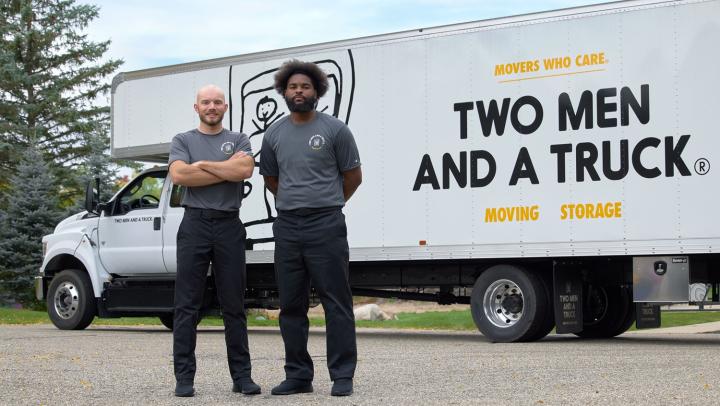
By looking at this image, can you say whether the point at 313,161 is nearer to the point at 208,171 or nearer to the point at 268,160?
the point at 268,160

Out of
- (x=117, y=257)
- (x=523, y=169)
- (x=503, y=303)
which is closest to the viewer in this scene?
(x=523, y=169)

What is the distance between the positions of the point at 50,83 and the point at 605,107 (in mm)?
32962

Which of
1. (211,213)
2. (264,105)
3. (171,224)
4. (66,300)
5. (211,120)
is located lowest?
(66,300)

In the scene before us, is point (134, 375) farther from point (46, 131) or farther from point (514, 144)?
point (46, 131)

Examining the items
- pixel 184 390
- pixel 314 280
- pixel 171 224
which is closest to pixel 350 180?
pixel 314 280

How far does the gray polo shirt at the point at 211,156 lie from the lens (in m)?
7.29

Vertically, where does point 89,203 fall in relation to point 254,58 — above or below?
below

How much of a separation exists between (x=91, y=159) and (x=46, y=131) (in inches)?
476

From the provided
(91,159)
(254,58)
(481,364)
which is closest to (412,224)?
(254,58)

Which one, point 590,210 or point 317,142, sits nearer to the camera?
point 317,142

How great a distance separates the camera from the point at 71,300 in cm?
1634

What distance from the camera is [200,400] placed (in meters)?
6.98

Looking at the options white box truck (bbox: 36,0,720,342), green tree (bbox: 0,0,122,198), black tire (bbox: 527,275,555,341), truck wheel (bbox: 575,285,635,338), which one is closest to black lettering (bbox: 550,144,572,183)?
white box truck (bbox: 36,0,720,342)

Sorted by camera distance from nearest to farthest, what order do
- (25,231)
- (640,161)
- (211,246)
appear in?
(211,246), (640,161), (25,231)
